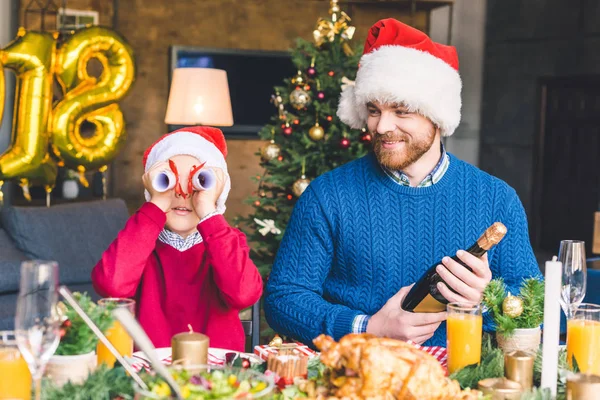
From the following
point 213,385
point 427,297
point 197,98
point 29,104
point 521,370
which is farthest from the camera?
point 197,98

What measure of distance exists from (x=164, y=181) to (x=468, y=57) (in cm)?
732

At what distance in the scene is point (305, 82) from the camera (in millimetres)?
4621

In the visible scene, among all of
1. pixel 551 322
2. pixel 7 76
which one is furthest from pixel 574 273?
pixel 7 76

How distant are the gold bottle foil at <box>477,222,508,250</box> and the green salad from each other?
2.15 feet

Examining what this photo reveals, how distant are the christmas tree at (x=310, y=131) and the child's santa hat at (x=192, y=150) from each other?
2203 mm

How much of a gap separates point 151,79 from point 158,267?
5813 millimetres

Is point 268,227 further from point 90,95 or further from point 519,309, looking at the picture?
point 519,309

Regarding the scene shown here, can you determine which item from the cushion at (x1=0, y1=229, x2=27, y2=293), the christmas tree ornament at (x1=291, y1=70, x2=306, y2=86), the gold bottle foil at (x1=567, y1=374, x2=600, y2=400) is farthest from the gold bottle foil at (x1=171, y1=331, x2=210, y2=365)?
the christmas tree ornament at (x1=291, y1=70, x2=306, y2=86)

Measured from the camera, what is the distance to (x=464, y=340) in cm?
144

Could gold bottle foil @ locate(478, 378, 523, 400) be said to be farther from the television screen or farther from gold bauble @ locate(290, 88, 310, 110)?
the television screen

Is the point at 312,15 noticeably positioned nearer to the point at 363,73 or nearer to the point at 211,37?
the point at 211,37

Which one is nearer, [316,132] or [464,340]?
[464,340]

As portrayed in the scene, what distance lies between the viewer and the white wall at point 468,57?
345 inches

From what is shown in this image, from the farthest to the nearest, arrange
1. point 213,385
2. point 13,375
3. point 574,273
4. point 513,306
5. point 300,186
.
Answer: point 300,186 → point 574,273 → point 513,306 → point 13,375 → point 213,385
